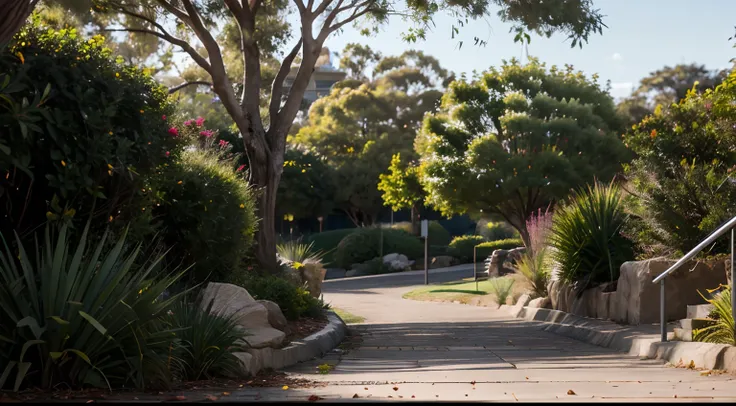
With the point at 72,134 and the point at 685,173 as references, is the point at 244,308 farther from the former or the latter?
the point at 685,173

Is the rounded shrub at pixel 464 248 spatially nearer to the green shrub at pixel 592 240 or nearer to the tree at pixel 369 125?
the tree at pixel 369 125

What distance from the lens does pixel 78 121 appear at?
28.1 feet

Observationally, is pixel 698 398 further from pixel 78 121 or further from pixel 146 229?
pixel 146 229

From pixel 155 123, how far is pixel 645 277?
7516 mm

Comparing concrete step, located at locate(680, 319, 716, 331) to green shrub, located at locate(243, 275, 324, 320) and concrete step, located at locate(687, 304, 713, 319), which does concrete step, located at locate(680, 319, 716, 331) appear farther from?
green shrub, located at locate(243, 275, 324, 320)

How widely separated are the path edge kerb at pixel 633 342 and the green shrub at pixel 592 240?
83 centimetres


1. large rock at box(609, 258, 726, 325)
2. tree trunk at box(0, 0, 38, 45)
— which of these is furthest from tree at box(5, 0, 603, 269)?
tree trunk at box(0, 0, 38, 45)

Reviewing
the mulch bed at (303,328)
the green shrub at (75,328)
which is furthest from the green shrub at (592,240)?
the green shrub at (75,328)

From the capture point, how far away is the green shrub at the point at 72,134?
815 cm

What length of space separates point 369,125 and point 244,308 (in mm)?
51288

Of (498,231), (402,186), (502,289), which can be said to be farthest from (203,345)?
(498,231)

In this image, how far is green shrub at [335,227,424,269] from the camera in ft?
149

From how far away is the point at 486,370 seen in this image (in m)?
9.16

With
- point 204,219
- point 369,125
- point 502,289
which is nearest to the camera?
point 204,219
